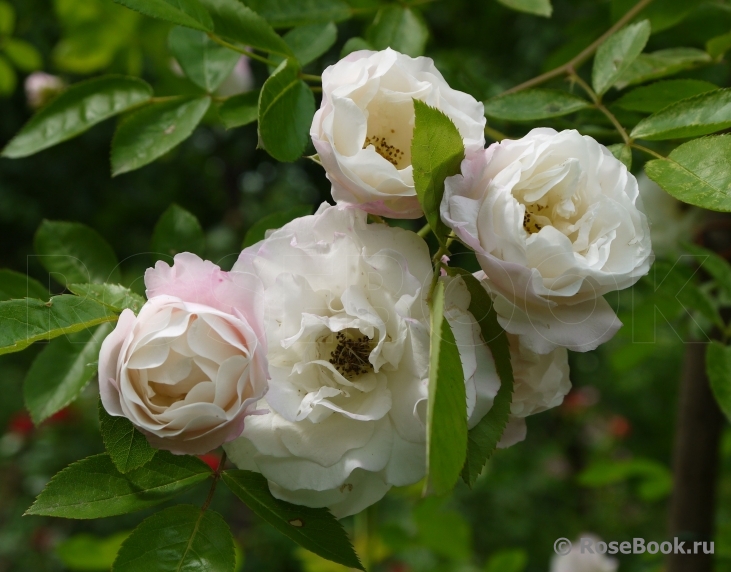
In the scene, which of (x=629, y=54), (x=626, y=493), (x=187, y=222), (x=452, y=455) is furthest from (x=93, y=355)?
(x=626, y=493)

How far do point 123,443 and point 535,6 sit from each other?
515 mm

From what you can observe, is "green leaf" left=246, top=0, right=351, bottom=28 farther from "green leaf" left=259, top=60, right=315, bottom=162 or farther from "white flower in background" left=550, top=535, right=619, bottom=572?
"white flower in background" left=550, top=535, right=619, bottom=572

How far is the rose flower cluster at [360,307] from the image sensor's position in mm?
382

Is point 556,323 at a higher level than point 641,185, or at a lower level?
higher

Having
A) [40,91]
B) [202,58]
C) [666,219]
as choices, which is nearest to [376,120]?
[202,58]

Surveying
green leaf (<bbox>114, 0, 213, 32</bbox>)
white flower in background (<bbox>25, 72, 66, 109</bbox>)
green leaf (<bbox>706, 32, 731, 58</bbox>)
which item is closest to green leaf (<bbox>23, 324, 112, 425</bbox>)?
green leaf (<bbox>114, 0, 213, 32</bbox>)

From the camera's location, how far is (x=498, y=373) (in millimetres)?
416

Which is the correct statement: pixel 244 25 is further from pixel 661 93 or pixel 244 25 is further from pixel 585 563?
pixel 585 563

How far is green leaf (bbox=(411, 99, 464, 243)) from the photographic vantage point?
0.38 metres

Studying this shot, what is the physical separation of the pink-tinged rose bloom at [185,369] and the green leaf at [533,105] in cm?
28

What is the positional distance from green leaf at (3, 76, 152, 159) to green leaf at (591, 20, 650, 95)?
0.40 m

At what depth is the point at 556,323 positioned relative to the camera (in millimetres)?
399

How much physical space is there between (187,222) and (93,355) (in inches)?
5.9

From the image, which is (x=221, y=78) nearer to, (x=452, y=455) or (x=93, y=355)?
(x=93, y=355)
